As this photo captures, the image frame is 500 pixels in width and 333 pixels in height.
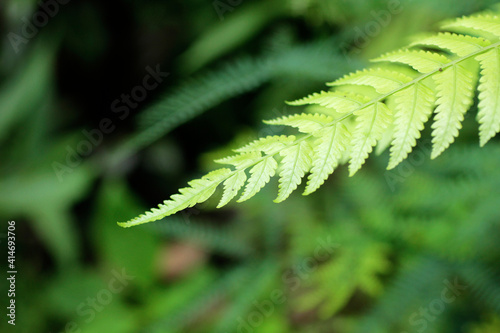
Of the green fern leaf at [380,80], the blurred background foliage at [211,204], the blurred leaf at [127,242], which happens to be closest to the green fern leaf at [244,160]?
the green fern leaf at [380,80]

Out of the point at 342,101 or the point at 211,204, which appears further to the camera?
the point at 211,204

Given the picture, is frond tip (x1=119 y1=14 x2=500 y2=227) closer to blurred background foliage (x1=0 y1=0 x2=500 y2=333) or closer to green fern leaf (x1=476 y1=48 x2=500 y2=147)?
green fern leaf (x1=476 y1=48 x2=500 y2=147)

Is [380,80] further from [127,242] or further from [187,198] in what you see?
[127,242]

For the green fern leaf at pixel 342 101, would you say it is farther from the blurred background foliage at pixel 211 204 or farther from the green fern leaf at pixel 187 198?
the blurred background foliage at pixel 211 204

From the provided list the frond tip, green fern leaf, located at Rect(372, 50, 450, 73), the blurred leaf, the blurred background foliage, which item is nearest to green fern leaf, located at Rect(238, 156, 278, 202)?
the frond tip

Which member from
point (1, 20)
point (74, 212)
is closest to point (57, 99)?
point (1, 20)

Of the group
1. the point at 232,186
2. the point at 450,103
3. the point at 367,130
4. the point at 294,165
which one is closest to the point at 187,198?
the point at 232,186
